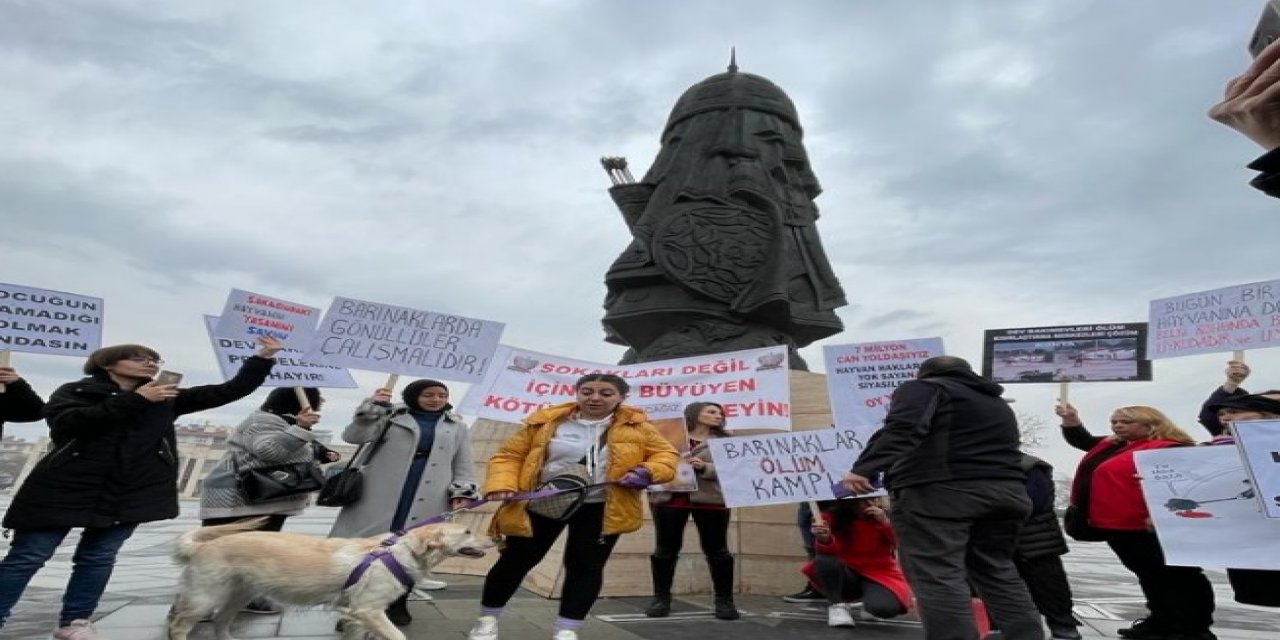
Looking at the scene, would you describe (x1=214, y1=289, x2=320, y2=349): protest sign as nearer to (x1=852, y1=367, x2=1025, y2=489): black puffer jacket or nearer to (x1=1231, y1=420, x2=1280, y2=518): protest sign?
(x1=852, y1=367, x2=1025, y2=489): black puffer jacket

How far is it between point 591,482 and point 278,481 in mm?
2085

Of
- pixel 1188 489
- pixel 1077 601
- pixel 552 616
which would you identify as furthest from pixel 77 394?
pixel 1077 601

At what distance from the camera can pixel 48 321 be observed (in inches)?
187

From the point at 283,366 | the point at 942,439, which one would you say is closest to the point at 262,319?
the point at 283,366

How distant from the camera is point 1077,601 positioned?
720 centimetres

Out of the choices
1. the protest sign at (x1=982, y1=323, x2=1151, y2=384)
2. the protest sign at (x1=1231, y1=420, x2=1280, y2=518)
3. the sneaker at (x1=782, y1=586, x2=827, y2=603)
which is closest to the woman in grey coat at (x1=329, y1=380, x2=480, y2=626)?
the sneaker at (x1=782, y1=586, x2=827, y2=603)

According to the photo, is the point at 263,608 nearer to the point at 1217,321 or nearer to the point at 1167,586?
the point at 1167,586

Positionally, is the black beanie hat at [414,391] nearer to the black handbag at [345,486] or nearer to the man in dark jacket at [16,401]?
the black handbag at [345,486]

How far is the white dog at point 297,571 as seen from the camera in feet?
11.4

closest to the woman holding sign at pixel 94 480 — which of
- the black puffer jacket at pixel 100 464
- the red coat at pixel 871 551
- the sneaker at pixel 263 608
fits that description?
the black puffer jacket at pixel 100 464

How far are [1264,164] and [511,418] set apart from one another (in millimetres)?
5671

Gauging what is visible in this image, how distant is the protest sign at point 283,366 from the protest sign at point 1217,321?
247 inches

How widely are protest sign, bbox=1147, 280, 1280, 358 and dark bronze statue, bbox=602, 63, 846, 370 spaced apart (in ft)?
15.3

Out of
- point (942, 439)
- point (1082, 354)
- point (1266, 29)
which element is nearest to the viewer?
point (1266, 29)
